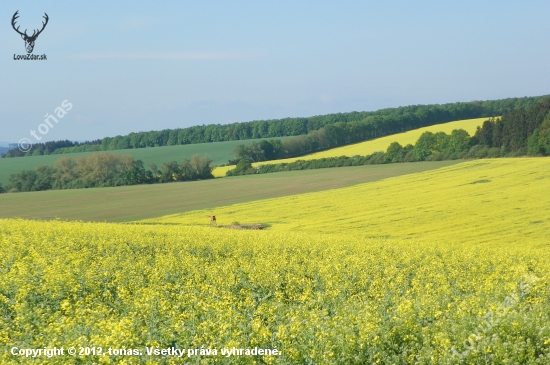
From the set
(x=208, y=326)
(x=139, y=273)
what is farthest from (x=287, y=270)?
(x=208, y=326)

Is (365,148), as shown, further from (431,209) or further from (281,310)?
(281,310)

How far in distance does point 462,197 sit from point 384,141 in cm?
5792

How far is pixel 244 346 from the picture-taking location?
7461mm

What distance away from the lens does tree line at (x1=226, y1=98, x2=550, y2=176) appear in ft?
208

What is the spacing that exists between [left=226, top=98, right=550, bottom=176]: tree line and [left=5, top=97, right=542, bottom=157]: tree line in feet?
84.8

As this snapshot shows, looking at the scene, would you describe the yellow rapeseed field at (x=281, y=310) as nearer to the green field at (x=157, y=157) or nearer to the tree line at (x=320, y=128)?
the green field at (x=157, y=157)

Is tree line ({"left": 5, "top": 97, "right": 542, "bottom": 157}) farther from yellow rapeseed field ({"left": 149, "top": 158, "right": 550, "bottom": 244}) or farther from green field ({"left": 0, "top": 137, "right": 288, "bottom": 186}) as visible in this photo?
yellow rapeseed field ({"left": 149, "top": 158, "right": 550, "bottom": 244})

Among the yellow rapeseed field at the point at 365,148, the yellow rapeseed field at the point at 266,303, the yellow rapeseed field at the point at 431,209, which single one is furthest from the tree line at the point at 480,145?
the yellow rapeseed field at the point at 266,303

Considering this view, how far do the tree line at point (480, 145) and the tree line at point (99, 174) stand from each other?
6.42 metres

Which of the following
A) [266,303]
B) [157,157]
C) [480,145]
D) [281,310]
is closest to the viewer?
[281,310]

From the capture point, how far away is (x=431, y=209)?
38094mm

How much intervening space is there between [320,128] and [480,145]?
44.2 m

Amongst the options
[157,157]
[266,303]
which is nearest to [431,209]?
[266,303]

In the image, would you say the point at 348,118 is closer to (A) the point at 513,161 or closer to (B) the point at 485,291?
(A) the point at 513,161
